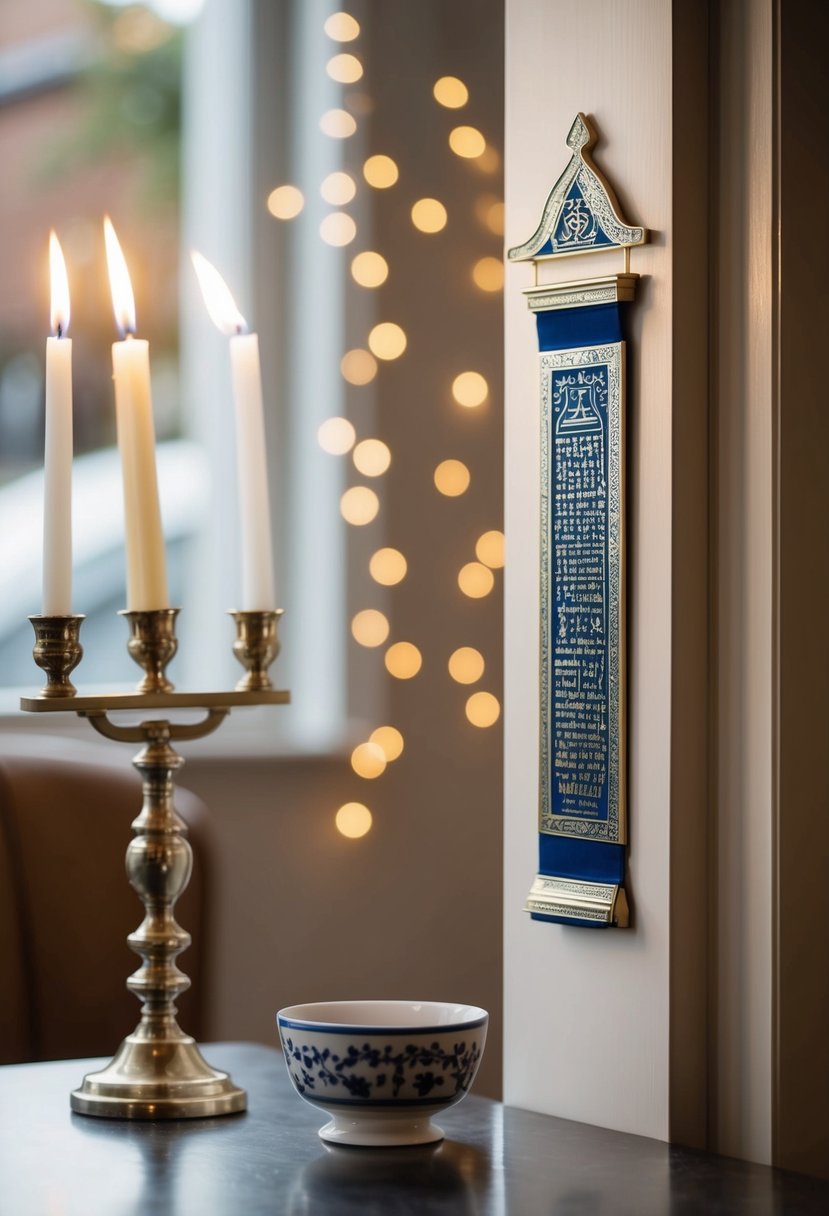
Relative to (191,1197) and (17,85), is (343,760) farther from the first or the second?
(191,1197)

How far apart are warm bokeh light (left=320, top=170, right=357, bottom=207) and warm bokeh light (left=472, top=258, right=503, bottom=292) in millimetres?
175

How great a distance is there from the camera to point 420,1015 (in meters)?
1.02

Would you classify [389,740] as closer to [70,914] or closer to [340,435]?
[340,435]

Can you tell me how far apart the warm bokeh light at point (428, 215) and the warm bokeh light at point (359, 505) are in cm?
32

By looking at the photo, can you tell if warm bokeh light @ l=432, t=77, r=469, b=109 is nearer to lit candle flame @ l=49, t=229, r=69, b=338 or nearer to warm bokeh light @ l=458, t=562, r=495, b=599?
warm bokeh light @ l=458, t=562, r=495, b=599

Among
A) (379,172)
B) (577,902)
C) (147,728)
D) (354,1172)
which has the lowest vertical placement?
(354,1172)

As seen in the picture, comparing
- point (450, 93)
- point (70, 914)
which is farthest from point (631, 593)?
point (450, 93)

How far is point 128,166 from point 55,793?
820mm

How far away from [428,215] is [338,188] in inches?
4.5

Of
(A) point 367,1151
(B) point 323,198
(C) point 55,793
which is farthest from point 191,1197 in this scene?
(B) point 323,198

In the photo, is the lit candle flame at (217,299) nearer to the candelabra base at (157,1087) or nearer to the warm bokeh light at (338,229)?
the candelabra base at (157,1087)

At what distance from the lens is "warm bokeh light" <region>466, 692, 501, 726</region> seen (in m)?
2.04

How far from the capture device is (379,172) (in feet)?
6.61

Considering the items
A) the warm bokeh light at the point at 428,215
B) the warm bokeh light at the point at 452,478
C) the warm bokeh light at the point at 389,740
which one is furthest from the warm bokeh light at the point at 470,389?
the warm bokeh light at the point at 389,740
